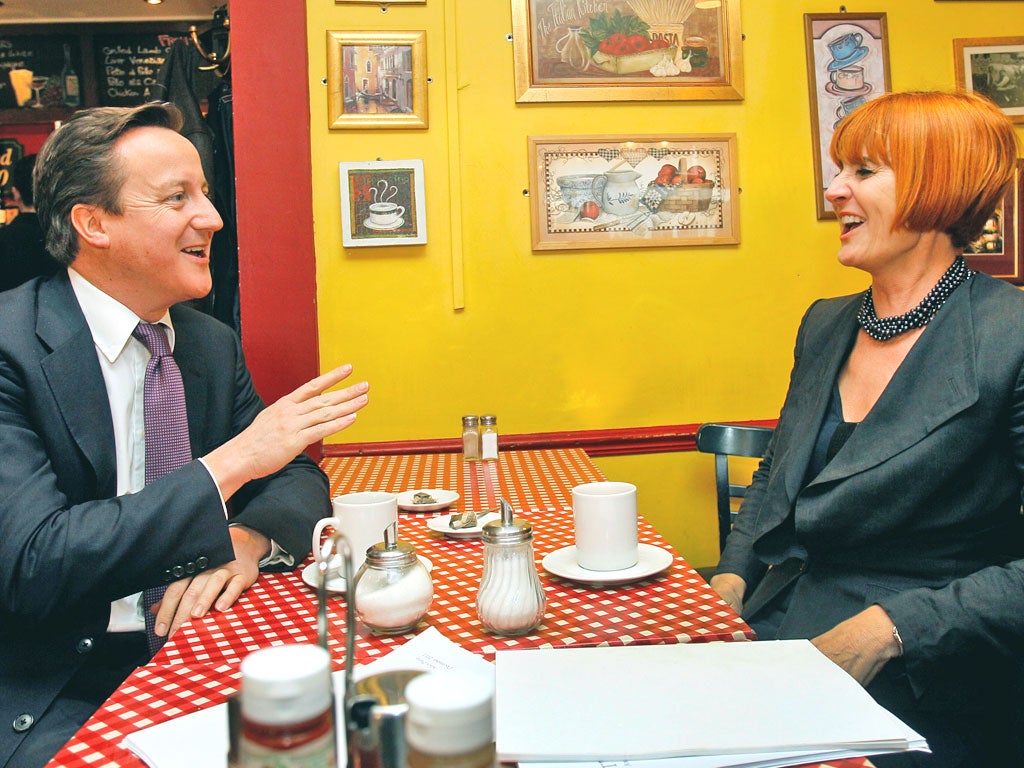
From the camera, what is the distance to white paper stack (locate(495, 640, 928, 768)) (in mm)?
758

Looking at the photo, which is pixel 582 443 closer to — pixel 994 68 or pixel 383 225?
pixel 383 225

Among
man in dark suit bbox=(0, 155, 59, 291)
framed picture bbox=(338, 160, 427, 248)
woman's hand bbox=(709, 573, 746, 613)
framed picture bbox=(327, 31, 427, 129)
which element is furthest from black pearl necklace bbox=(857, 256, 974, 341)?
man in dark suit bbox=(0, 155, 59, 291)

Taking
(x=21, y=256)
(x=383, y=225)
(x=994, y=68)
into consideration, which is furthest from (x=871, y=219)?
(x=21, y=256)

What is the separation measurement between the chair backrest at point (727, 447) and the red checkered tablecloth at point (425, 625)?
2.32 ft

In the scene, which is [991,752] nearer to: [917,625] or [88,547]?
[917,625]

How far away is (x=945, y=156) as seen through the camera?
1591 millimetres

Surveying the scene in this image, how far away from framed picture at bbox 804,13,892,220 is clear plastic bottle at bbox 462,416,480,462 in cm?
156

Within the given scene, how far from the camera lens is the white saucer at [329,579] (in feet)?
4.14

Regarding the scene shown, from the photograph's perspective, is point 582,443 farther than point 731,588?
Yes

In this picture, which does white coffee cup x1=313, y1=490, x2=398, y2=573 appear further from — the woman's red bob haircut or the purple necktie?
the woman's red bob haircut

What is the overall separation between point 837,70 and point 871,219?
64.6 inches

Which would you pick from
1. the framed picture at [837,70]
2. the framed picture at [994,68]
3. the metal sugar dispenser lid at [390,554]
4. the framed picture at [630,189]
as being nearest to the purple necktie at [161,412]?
the metal sugar dispenser lid at [390,554]

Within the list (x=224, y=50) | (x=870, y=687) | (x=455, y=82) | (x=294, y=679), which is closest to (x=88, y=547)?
(x=294, y=679)

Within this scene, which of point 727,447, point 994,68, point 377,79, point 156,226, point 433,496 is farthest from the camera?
point 994,68
